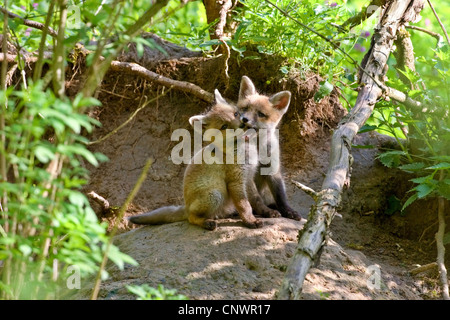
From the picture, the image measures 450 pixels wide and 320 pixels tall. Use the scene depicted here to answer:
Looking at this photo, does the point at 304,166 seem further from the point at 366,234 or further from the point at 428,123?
the point at 428,123

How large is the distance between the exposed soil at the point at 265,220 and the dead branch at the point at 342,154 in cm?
44

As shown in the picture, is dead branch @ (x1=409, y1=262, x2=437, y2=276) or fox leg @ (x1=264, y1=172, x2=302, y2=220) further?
fox leg @ (x1=264, y1=172, x2=302, y2=220)

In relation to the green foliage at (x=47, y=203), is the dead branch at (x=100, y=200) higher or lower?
lower

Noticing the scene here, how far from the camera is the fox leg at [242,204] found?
16.7 ft

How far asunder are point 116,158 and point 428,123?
426 cm

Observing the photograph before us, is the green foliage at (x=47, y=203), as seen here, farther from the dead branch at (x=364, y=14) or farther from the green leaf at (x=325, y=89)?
the dead branch at (x=364, y=14)

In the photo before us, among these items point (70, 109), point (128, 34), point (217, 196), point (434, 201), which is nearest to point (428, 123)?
point (434, 201)

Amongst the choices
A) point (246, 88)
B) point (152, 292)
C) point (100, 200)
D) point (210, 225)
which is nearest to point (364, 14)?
point (246, 88)

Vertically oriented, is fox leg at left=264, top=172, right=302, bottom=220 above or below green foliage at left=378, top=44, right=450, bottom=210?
below

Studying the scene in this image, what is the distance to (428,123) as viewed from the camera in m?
5.73

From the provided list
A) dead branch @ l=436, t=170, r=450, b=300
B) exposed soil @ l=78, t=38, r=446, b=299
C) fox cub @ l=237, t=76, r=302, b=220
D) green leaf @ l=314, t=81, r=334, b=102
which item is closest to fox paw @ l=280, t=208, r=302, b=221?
fox cub @ l=237, t=76, r=302, b=220

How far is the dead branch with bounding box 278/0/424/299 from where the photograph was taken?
356 centimetres

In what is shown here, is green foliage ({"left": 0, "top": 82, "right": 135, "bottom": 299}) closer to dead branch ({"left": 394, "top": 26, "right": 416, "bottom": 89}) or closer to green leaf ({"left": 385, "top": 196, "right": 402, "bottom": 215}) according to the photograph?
green leaf ({"left": 385, "top": 196, "right": 402, "bottom": 215})

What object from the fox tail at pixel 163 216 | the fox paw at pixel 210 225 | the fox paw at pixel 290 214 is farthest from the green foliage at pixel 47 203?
the fox paw at pixel 290 214
